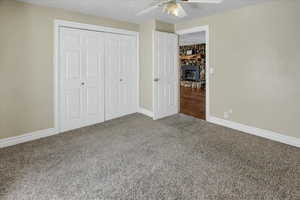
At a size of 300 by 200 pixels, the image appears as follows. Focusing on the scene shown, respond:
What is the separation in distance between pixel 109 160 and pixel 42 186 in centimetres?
80

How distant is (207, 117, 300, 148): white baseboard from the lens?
9.24ft

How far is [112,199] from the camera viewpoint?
1635mm

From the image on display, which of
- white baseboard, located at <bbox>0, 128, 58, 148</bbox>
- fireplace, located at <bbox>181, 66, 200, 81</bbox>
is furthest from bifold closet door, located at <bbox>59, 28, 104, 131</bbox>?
fireplace, located at <bbox>181, 66, 200, 81</bbox>

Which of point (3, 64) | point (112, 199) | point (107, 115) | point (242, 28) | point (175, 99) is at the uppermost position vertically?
point (242, 28)

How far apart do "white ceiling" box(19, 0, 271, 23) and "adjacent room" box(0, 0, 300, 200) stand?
0.12ft

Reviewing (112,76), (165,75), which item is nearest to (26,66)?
(112,76)

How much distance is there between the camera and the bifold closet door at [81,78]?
134 inches

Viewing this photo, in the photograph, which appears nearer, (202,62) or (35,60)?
(35,60)

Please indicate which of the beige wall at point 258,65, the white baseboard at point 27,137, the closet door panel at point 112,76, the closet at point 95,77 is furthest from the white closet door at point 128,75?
the beige wall at point 258,65

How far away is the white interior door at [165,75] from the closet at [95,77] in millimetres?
799

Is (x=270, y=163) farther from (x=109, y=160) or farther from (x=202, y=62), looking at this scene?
(x=202, y=62)

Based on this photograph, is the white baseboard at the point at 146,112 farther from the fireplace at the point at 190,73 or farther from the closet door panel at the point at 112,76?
the fireplace at the point at 190,73

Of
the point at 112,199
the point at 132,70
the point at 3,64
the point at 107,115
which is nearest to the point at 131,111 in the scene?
the point at 107,115

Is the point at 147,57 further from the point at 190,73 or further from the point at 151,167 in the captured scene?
the point at 190,73
